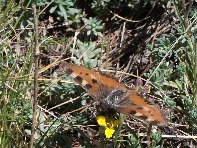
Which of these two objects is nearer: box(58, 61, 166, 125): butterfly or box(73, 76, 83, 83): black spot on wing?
box(58, 61, 166, 125): butterfly

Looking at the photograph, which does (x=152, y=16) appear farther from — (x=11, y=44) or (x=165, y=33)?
(x=11, y=44)

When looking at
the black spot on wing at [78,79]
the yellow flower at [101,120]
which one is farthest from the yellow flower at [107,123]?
the black spot on wing at [78,79]

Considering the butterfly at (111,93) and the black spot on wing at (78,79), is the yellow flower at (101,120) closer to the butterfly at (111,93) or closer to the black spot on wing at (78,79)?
the butterfly at (111,93)

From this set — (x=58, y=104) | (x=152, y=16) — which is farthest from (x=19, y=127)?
(x=152, y=16)

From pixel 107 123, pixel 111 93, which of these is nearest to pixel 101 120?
pixel 107 123

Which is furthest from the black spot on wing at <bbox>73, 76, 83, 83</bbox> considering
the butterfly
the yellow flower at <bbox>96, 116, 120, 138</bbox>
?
the yellow flower at <bbox>96, 116, 120, 138</bbox>

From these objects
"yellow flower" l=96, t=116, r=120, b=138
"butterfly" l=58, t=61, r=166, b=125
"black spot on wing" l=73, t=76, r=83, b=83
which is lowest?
"yellow flower" l=96, t=116, r=120, b=138

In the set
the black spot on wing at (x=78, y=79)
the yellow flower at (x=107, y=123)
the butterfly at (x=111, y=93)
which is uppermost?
the black spot on wing at (x=78, y=79)

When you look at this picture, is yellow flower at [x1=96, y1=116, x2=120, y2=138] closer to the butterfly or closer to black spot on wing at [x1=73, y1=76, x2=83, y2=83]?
the butterfly

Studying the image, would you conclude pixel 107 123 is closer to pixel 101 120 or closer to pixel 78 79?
pixel 101 120
